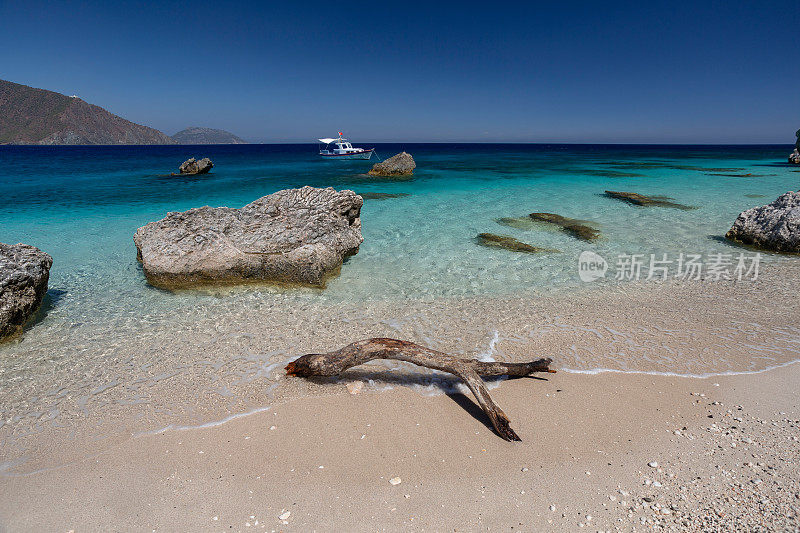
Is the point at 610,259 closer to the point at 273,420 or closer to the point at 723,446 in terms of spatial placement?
the point at 723,446

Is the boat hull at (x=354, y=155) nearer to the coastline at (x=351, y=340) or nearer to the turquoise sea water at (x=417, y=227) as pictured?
the turquoise sea water at (x=417, y=227)

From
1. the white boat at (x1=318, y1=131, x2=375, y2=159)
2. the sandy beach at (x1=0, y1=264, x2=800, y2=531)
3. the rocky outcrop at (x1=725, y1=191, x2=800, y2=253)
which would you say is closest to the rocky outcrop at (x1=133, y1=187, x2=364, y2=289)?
the sandy beach at (x1=0, y1=264, x2=800, y2=531)

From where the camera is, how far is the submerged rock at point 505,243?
1166 cm

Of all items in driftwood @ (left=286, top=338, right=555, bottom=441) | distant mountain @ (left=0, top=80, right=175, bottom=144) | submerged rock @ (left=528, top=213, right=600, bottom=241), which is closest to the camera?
driftwood @ (left=286, top=338, right=555, bottom=441)

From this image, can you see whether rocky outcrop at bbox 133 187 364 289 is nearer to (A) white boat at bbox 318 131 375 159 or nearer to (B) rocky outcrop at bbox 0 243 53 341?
(B) rocky outcrop at bbox 0 243 53 341

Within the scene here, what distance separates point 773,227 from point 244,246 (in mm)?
14462

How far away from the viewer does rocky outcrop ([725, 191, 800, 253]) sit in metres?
11.0

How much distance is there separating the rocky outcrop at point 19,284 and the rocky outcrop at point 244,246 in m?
1.84

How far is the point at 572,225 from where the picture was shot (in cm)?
1502

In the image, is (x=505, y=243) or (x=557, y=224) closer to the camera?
(x=505, y=243)

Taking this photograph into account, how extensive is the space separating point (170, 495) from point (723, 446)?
5.27 m

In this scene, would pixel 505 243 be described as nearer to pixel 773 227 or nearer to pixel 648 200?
pixel 773 227

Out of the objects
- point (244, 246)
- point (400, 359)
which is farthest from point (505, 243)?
point (400, 359)

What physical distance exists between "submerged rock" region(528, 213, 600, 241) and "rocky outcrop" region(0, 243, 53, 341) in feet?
45.1
